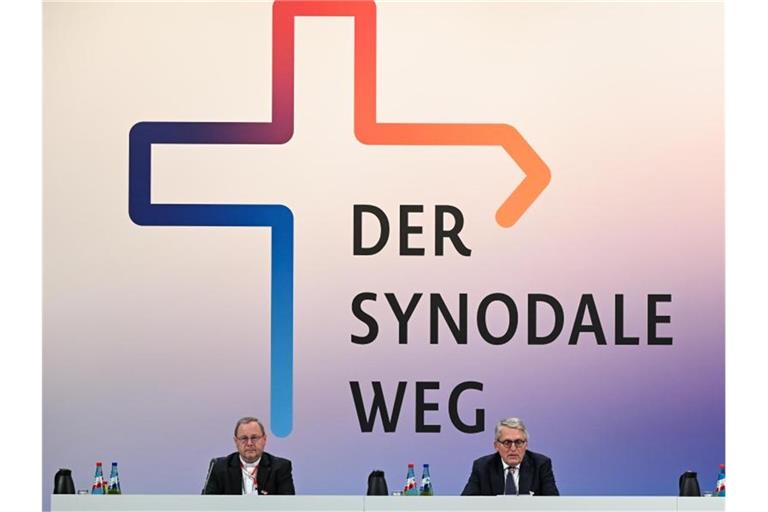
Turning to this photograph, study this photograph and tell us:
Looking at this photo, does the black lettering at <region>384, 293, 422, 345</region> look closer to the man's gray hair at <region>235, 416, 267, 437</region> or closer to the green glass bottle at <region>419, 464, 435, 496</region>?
the green glass bottle at <region>419, 464, 435, 496</region>

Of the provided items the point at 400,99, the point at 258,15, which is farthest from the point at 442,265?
the point at 258,15

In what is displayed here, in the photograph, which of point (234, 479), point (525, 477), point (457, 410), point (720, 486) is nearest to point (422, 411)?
point (457, 410)

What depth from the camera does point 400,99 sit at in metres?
4.99

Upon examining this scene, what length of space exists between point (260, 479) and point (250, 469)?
0.07 m

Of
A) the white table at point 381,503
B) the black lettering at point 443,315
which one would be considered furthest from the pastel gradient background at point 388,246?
the white table at point 381,503

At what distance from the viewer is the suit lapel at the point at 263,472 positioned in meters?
4.93

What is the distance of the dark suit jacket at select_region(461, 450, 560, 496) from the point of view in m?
4.91

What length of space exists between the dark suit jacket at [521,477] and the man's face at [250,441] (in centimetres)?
96

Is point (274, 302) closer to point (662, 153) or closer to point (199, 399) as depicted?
point (199, 399)

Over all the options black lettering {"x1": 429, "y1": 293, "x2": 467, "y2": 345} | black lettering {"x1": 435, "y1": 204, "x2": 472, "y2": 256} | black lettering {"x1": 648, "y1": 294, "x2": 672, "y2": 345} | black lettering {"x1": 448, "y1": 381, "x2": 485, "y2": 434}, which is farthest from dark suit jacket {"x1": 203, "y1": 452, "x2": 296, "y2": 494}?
black lettering {"x1": 648, "y1": 294, "x2": 672, "y2": 345}

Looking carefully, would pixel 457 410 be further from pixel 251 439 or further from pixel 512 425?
pixel 251 439

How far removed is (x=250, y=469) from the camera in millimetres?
4961

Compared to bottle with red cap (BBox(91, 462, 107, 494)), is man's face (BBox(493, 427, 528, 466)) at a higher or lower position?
higher

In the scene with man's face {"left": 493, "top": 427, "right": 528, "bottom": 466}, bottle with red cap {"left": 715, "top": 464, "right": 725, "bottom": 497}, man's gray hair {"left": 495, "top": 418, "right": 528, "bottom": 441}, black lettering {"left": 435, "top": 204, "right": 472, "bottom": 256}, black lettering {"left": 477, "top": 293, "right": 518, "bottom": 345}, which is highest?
black lettering {"left": 435, "top": 204, "right": 472, "bottom": 256}
